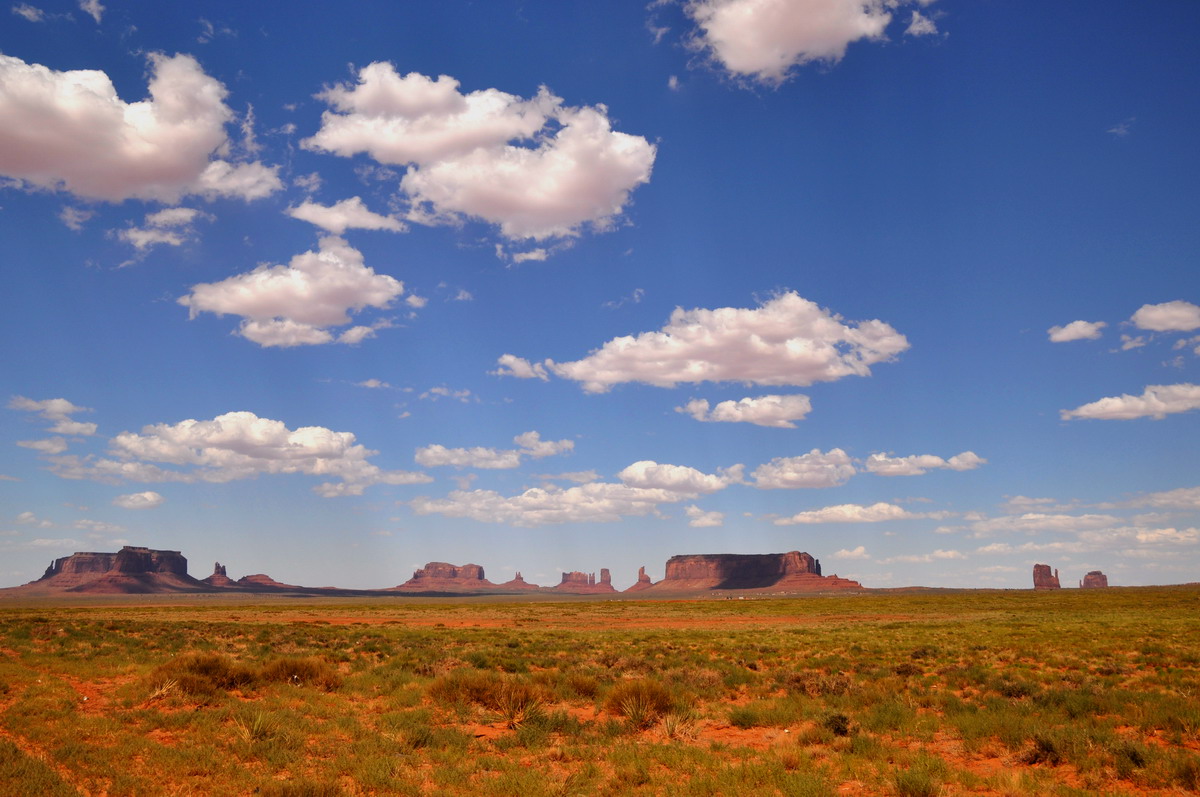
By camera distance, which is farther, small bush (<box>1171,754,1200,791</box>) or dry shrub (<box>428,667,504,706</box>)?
dry shrub (<box>428,667,504,706</box>)

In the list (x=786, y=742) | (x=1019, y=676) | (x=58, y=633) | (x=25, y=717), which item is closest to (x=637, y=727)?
(x=786, y=742)

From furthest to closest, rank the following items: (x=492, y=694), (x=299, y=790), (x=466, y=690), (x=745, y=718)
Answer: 1. (x=466, y=690)
2. (x=492, y=694)
3. (x=745, y=718)
4. (x=299, y=790)

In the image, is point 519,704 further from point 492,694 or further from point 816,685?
point 816,685

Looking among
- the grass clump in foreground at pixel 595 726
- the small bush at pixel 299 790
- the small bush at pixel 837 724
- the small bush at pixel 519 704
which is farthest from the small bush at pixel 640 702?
the small bush at pixel 299 790

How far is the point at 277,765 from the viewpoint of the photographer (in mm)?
11117

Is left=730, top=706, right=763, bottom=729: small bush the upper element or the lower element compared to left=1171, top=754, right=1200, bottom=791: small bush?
lower

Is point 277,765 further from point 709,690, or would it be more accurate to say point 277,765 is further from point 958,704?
point 958,704

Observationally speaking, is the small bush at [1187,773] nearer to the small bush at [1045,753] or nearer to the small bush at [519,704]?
the small bush at [1045,753]

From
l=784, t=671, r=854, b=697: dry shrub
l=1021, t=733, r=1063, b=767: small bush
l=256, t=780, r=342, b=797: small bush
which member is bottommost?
l=784, t=671, r=854, b=697: dry shrub

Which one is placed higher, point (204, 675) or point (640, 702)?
point (204, 675)

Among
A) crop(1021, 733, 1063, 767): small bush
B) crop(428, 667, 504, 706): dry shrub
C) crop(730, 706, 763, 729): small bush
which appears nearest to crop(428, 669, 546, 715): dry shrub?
crop(428, 667, 504, 706): dry shrub

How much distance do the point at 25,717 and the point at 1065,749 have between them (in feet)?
59.6

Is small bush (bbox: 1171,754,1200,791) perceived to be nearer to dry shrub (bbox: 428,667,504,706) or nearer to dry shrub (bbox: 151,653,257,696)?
dry shrub (bbox: 428,667,504,706)

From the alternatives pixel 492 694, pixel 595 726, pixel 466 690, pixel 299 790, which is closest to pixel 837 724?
pixel 595 726
